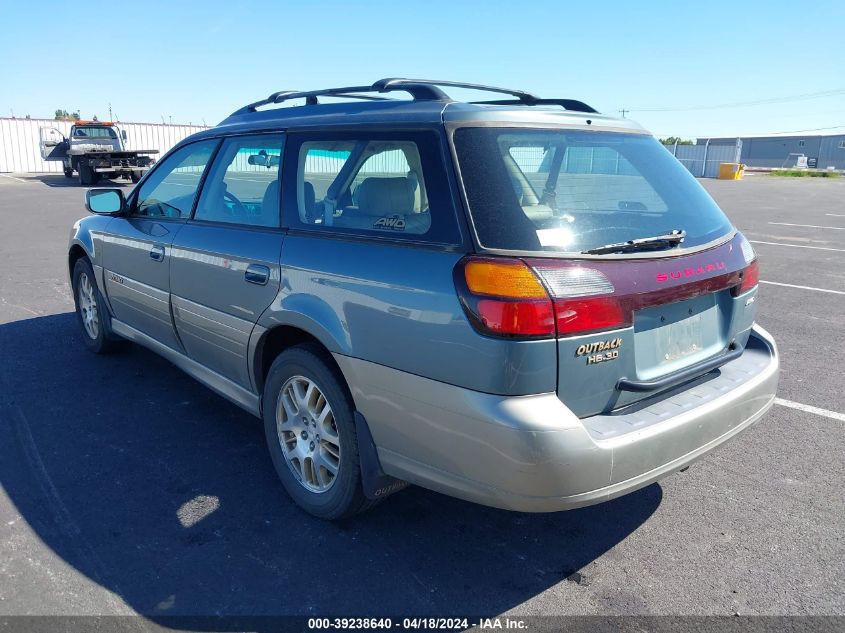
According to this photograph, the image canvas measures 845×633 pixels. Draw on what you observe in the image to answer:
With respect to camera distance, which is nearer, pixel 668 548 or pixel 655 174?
pixel 668 548

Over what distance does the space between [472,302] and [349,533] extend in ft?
4.36

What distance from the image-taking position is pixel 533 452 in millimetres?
2254

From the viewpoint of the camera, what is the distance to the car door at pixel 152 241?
4.09 metres

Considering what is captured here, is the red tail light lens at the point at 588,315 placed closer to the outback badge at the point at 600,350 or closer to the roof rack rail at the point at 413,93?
the outback badge at the point at 600,350

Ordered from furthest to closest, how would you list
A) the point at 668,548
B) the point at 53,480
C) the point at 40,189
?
the point at 40,189 < the point at 53,480 < the point at 668,548

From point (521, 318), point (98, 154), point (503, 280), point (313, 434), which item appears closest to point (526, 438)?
point (521, 318)

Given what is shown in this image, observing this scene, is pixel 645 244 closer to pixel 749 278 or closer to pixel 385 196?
pixel 749 278

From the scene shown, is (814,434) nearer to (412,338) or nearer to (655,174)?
(655,174)

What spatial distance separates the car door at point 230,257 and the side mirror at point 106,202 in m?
1.03

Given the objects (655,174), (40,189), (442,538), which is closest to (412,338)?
(442,538)

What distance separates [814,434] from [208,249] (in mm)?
3631

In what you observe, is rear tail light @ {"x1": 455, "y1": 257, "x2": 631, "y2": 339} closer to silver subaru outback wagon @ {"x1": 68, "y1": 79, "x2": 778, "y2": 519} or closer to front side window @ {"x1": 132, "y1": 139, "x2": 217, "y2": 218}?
silver subaru outback wagon @ {"x1": 68, "y1": 79, "x2": 778, "y2": 519}

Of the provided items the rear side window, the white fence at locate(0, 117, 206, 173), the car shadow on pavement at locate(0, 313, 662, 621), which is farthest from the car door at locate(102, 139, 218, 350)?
the white fence at locate(0, 117, 206, 173)

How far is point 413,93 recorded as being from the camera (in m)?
3.02
